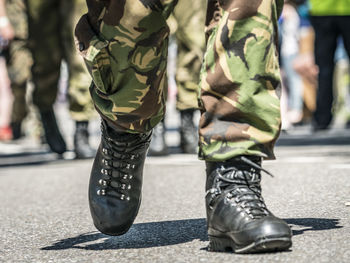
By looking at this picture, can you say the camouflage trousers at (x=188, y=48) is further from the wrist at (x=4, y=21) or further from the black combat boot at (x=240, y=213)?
the black combat boot at (x=240, y=213)

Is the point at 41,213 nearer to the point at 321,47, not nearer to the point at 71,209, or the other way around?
the point at 71,209

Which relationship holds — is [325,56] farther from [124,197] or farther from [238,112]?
[238,112]

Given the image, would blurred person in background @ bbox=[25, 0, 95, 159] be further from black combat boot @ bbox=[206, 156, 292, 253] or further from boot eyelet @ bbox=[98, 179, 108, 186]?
black combat boot @ bbox=[206, 156, 292, 253]

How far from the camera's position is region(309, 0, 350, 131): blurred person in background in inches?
306

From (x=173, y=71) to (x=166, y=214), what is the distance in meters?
5.48

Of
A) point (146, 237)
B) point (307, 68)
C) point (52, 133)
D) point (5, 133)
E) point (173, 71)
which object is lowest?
point (5, 133)

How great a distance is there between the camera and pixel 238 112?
199cm

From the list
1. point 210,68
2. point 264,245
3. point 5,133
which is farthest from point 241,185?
point 5,133

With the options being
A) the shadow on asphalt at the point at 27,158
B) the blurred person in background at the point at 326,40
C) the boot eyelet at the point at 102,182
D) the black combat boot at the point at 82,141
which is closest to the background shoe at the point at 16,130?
the shadow on asphalt at the point at 27,158

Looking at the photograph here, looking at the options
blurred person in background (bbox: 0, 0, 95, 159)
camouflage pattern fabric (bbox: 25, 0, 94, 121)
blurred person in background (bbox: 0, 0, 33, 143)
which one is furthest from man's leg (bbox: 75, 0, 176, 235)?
blurred person in background (bbox: 0, 0, 33, 143)

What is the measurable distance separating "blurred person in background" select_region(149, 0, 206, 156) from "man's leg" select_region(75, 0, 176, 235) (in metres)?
2.88

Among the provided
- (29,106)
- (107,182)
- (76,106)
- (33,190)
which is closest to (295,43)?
(29,106)

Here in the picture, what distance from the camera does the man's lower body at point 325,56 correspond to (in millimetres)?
7910

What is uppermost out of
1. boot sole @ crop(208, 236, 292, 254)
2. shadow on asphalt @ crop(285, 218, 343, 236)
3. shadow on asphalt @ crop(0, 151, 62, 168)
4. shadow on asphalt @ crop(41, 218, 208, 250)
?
boot sole @ crop(208, 236, 292, 254)
